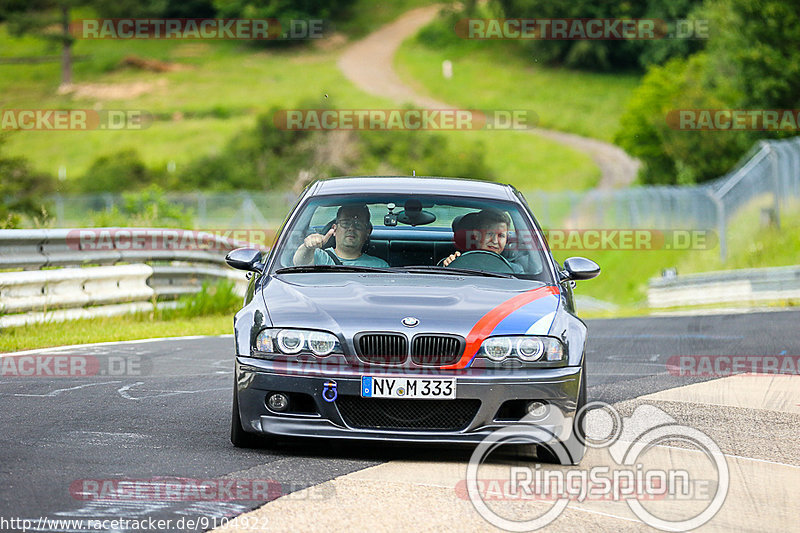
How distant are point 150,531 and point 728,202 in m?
31.2

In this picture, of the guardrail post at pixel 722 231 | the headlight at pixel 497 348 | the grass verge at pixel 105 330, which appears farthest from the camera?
the guardrail post at pixel 722 231

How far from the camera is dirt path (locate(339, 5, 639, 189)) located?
232 ft

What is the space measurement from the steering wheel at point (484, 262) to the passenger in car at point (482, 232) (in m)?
0.05

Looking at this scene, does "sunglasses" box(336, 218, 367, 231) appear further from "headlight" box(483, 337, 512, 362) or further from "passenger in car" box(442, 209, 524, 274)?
"headlight" box(483, 337, 512, 362)

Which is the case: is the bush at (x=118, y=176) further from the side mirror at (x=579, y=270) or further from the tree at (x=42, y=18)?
the side mirror at (x=579, y=270)

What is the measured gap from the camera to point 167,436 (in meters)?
7.05

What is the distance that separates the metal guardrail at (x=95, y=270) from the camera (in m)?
12.6

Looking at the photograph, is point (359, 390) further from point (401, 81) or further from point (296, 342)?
point (401, 81)

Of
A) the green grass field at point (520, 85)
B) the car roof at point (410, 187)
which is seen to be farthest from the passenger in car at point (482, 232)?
the green grass field at point (520, 85)

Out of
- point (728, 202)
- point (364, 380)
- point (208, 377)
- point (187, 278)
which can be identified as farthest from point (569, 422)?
point (728, 202)

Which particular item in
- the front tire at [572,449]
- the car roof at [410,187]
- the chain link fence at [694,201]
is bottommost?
the front tire at [572,449]

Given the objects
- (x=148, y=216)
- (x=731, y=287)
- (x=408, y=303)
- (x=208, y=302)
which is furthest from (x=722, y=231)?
(x=408, y=303)

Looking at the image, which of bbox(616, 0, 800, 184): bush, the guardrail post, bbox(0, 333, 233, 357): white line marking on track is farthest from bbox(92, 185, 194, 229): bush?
bbox(616, 0, 800, 184): bush

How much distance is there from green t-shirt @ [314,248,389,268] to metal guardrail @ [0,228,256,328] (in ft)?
18.3
